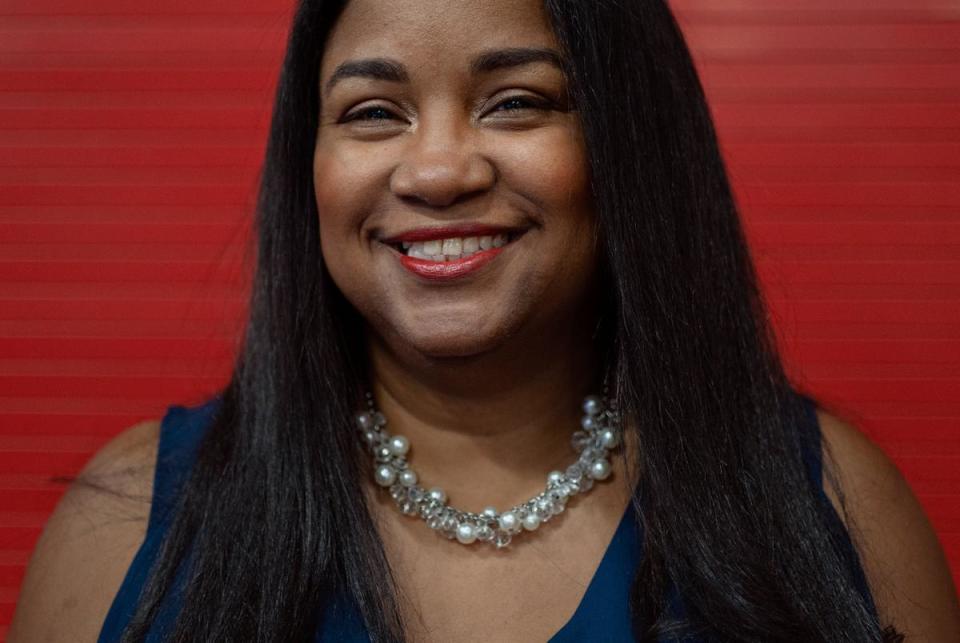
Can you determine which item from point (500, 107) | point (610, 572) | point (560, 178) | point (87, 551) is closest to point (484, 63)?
point (500, 107)

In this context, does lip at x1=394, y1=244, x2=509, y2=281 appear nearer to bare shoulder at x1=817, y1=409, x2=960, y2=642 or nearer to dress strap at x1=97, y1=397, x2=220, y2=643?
dress strap at x1=97, y1=397, x2=220, y2=643

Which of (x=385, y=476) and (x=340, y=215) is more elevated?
(x=340, y=215)

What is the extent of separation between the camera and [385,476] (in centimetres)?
167

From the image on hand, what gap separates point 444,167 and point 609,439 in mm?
492

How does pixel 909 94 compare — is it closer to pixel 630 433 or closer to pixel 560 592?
pixel 630 433

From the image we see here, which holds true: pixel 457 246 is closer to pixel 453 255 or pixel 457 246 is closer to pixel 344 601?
pixel 453 255

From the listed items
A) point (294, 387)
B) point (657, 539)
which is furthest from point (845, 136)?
point (294, 387)

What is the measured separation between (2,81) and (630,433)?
1.46 m

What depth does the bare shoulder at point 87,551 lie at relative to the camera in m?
1.63

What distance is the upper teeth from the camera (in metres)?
1.51

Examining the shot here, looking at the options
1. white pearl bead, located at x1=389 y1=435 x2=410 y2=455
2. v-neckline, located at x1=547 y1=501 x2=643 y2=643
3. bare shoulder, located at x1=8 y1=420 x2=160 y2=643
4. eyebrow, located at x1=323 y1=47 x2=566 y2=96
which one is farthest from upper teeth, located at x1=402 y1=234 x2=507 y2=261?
bare shoulder, located at x1=8 y1=420 x2=160 y2=643

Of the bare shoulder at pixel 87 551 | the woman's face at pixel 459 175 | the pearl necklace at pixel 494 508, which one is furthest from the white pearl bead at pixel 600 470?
the bare shoulder at pixel 87 551

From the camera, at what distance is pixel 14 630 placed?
5.57 ft

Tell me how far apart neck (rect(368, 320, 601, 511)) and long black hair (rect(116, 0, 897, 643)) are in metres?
0.08
